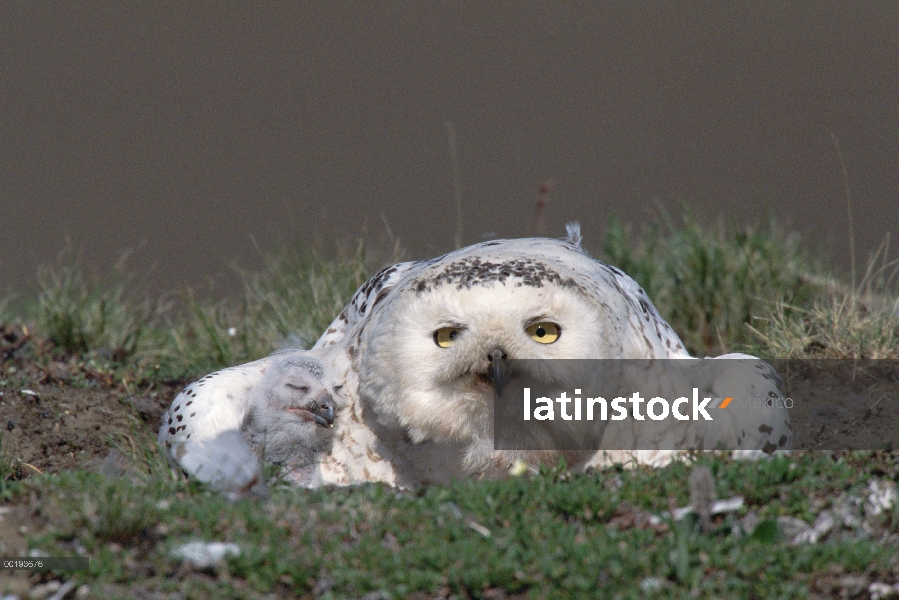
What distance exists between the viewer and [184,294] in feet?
26.3

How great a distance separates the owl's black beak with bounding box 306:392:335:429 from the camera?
469 cm

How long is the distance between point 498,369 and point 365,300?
54.1 inches

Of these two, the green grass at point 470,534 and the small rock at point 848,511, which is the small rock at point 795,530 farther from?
the small rock at point 848,511

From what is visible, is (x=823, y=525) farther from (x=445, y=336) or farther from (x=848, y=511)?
(x=445, y=336)

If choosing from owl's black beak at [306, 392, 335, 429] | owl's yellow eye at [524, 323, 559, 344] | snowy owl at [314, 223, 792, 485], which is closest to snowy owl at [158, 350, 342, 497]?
owl's black beak at [306, 392, 335, 429]

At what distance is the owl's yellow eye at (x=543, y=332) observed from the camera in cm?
422

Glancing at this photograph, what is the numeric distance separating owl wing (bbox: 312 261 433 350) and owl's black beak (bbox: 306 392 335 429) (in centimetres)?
52

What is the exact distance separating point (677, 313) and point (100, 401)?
14.2 ft

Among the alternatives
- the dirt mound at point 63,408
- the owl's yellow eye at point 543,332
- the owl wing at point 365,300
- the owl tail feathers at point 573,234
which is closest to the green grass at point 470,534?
the dirt mound at point 63,408

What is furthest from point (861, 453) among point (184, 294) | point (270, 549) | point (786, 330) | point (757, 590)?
point (184, 294)

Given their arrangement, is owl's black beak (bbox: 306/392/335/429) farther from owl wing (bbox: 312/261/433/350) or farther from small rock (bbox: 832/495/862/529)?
small rock (bbox: 832/495/862/529)

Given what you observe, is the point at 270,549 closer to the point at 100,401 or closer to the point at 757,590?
the point at 757,590

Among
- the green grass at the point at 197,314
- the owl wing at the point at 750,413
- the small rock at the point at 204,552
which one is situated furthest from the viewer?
the green grass at the point at 197,314

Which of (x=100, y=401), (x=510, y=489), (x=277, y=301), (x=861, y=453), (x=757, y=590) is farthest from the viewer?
(x=277, y=301)
